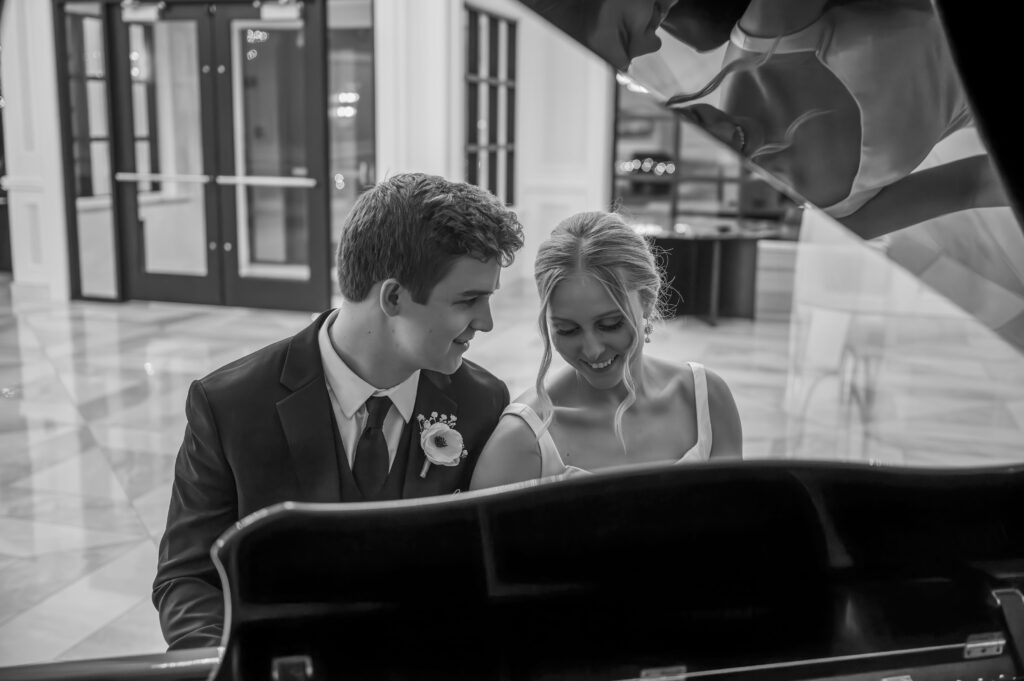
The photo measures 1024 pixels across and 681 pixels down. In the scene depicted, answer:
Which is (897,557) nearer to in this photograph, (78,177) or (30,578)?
(30,578)

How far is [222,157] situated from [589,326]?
737 centimetres

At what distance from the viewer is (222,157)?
845 centimetres

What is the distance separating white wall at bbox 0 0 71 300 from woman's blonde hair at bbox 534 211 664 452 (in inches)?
326

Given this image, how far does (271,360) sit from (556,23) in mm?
733

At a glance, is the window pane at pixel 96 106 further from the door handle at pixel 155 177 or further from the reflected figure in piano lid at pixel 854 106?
the reflected figure in piano lid at pixel 854 106

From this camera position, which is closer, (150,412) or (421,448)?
(421,448)

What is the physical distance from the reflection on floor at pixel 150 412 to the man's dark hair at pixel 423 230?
5.95 ft

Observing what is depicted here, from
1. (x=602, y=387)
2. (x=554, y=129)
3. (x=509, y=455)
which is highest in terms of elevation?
(x=554, y=129)

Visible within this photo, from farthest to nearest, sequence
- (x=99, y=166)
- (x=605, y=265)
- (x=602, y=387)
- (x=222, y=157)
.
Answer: (x=99, y=166) < (x=222, y=157) < (x=602, y=387) < (x=605, y=265)

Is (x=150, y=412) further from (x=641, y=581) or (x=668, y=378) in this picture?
(x=641, y=581)

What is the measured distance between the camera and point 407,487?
1.63 m

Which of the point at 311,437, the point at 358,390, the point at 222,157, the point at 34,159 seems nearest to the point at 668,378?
the point at 358,390

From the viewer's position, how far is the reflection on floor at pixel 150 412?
319 centimetres

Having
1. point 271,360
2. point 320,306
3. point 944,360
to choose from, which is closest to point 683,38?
point 271,360
